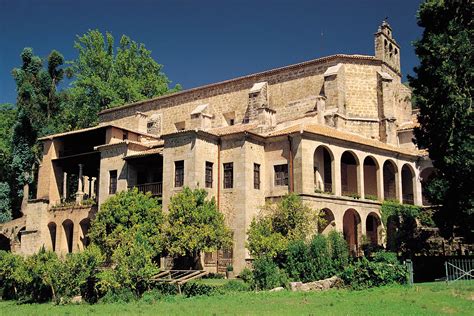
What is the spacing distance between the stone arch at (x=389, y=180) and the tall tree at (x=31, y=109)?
28.2m

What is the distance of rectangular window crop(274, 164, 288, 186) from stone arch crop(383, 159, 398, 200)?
8263 mm

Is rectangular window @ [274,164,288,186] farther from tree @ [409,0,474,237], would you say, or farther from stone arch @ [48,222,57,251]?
stone arch @ [48,222,57,251]

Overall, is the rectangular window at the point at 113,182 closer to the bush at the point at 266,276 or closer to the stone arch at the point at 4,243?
the bush at the point at 266,276

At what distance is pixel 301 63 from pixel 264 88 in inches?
131

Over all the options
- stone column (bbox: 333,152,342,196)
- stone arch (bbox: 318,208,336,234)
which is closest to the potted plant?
stone arch (bbox: 318,208,336,234)

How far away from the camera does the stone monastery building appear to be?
30.0 m

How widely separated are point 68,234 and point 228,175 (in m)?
15.7

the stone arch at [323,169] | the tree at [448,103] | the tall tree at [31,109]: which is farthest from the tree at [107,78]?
the tree at [448,103]

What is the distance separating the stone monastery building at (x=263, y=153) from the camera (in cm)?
2998

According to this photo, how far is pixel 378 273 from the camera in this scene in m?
21.3

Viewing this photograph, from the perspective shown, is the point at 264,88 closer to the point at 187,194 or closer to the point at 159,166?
the point at 159,166

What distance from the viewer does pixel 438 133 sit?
24.5 meters

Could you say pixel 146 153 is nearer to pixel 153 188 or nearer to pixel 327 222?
pixel 153 188

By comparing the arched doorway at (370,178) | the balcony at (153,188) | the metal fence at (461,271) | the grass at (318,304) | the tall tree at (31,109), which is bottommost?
the grass at (318,304)
